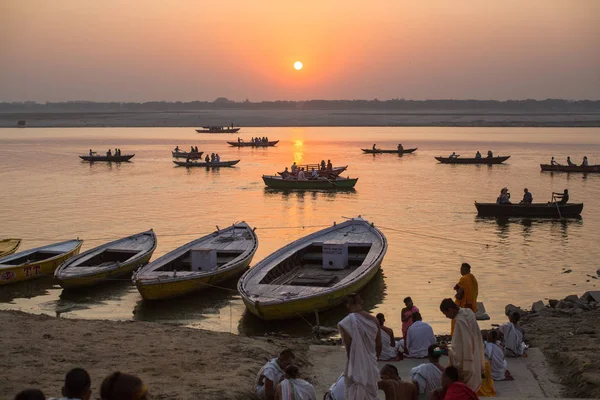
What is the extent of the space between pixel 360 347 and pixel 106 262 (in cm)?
1560

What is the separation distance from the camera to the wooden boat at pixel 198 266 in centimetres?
1880

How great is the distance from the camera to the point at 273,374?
971 centimetres

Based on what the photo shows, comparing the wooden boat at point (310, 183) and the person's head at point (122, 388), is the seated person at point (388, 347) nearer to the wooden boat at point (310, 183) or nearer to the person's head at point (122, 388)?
the person's head at point (122, 388)

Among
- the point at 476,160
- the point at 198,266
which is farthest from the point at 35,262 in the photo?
the point at 476,160

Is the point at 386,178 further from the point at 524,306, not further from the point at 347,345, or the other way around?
the point at 347,345

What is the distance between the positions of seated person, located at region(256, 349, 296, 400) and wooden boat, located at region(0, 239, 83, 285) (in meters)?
13.4

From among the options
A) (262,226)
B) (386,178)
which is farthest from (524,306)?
(386,178)

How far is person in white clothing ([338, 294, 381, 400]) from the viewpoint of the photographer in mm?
8070

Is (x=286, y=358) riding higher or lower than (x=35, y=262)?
higher

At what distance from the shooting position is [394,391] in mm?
8570

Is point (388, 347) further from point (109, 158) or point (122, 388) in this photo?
point (109, 158)

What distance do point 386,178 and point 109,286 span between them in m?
38.2

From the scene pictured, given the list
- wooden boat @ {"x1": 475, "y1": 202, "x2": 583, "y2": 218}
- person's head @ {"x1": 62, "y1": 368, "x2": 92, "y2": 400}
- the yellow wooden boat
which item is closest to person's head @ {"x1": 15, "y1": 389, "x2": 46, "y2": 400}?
person's head @ {"x1": 62, "y1": 368, "x2": 92, "y2": 400}

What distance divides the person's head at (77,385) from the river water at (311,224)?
10867 mm
